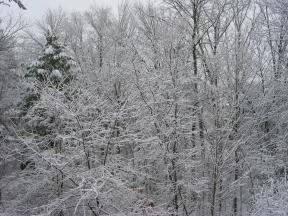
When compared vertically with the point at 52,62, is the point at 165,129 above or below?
below

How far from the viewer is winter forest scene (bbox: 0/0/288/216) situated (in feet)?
37.2

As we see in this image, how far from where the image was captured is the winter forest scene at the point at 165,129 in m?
11.3

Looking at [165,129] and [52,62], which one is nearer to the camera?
[165,129]

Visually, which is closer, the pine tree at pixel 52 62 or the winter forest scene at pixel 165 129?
the winter forest scene at pixel 165 129

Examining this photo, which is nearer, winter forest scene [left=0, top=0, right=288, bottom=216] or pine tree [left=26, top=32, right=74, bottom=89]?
winter forest scene [left=0, top=0, right=288, bottom=216]

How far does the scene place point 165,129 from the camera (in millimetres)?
12867

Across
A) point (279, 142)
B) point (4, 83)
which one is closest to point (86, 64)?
point (4, 83)

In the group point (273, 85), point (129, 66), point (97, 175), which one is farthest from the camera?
point (273, 85)

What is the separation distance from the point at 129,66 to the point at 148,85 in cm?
219

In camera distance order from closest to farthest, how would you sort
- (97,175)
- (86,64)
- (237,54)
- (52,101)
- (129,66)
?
(97,175)
(52,101)
(237,54)
(129,66)
(86,64)

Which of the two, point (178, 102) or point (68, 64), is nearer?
point (178, 102)

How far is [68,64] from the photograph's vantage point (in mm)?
18844

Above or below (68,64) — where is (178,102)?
below

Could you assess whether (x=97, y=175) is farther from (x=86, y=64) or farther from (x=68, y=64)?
(x=86, y=64)
